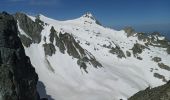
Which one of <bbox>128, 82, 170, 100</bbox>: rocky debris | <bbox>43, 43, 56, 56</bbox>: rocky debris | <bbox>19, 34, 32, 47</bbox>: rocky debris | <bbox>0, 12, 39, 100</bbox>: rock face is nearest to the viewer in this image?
<bbox>128, 82, 170, 100</bbox>: rocky debris

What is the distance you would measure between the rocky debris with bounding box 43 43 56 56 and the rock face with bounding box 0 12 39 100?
70578 mm

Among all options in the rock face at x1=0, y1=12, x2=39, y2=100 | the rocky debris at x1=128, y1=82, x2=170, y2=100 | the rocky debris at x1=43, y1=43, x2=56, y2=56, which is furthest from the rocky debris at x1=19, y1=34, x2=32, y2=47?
the rocky debris at x1=128, y1=82, x2=170, y2=100

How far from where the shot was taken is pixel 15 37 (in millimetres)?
115688

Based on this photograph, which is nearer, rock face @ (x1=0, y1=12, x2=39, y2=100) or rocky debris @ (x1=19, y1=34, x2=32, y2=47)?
rock face @ (x1=0, y1=12, x2=39, y2=100)

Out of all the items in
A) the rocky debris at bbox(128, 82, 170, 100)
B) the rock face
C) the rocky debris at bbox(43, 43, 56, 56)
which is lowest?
the rocky debris at bbox(128, 82, 170, 100)

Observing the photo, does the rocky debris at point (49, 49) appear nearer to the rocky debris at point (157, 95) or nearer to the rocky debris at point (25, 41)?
the rocky debris at point (25, 41)

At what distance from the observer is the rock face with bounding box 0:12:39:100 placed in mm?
99562

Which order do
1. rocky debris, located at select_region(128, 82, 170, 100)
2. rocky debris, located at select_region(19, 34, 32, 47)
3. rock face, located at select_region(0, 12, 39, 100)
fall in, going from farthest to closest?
rocky debris, located at select_region(19, 34, 32, 47) < rock face, located at select_region(0, 12, 39, 100) < rocky debris, located at select_region(128, 82, 170, 100)

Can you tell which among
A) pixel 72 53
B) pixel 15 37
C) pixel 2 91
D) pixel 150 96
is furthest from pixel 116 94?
pixel 150 96

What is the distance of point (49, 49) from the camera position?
190125mm

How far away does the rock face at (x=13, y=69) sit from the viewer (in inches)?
3920

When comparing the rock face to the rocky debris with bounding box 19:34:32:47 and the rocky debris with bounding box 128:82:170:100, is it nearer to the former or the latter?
the rocky debris with bounding box 128:82:170:100

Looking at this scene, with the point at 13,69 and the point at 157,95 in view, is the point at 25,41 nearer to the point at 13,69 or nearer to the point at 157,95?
the point at 13,69

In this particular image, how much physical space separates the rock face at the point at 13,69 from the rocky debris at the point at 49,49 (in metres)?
70.6
